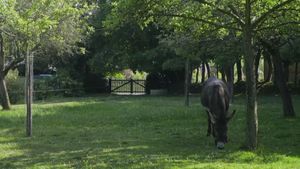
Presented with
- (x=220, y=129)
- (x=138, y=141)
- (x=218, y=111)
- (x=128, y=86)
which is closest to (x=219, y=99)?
(x=218, y=111)

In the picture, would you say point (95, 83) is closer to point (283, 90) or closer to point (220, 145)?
point (283, 90)

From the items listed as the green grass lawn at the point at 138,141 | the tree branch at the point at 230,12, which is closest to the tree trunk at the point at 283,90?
the green grass lawn at the point at 138,141

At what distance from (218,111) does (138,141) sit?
93.6 inches

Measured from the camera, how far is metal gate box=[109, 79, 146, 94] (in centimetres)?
4622

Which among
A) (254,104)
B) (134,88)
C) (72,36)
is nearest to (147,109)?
(72,36)

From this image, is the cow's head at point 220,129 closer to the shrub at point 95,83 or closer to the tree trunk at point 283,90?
the tree trunk at point 283,90

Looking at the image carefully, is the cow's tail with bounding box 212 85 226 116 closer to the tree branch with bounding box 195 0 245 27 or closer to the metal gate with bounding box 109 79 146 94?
the tree branch with bounding box 195 0 245 27

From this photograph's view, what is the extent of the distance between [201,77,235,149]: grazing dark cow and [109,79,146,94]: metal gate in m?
29.9

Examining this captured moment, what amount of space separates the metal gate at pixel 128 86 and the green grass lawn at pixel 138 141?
69.8 ft

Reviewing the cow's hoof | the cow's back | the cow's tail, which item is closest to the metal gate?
the cow's back

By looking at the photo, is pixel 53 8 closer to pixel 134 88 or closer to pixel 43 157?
pixel 43 157

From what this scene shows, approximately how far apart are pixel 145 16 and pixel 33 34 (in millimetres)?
3468

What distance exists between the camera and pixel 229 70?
3175 cm

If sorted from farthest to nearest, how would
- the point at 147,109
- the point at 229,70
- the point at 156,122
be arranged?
the point at 229,70
the point at 147,109
the point at 156,122
